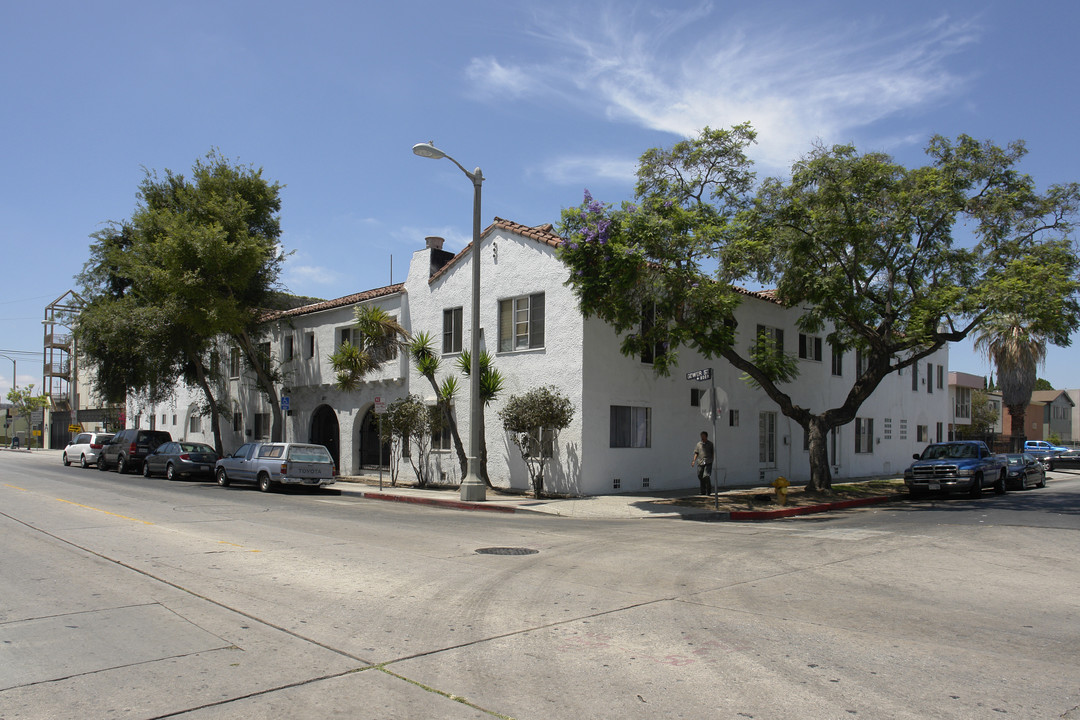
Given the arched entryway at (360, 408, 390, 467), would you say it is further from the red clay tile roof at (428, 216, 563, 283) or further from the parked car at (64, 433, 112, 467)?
the parked car at (64, 433, 112, 467)

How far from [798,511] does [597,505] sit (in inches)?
189

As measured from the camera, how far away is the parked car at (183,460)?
27.1 m

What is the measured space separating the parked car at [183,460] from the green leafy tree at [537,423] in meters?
12.4

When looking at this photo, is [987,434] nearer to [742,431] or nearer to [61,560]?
[742,431]

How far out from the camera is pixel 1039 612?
24.9 ft

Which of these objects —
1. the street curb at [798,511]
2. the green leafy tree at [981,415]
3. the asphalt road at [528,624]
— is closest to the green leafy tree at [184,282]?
the asphalt road at [528,624]

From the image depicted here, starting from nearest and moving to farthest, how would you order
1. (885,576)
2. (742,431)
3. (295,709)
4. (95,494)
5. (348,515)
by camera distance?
(295,709) < (885,576) < (348,515) < (95,494) < (742,431)

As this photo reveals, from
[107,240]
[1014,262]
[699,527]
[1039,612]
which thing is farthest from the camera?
[107,240]

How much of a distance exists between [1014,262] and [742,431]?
10102mm

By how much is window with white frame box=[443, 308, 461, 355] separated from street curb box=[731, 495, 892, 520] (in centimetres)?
1061

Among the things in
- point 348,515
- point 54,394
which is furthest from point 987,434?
point 54,394

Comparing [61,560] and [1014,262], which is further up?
[1014,262]

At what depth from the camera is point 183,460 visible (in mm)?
27125

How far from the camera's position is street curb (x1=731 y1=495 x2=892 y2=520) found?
1712cm
